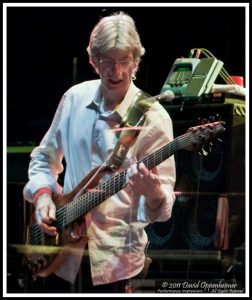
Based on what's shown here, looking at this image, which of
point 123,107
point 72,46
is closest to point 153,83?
point 123,107

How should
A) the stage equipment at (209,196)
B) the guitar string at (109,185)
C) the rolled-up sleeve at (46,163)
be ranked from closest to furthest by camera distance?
the guitar string at (109,185) → the stage equipment at (209,196) → the rolled-up sleeve at (46,163)

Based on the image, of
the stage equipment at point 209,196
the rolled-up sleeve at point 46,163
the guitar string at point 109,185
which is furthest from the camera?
the rolled-up sleeve at point 46,163

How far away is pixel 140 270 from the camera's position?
3.19 meters

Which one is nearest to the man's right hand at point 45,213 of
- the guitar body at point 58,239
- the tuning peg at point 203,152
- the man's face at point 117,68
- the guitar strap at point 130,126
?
the guitar body at point 58,239

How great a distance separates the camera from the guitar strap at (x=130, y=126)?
123 inches

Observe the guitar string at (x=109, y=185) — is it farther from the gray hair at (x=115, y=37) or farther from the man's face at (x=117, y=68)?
the gray hair at (x=115, y=37)

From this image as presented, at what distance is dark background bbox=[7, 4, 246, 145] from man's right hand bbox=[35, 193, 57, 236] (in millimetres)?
331

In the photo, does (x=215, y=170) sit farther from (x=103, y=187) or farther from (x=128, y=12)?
(x=128, y=12)

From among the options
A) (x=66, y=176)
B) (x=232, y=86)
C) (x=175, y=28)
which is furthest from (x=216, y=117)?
(x=66, y=176)

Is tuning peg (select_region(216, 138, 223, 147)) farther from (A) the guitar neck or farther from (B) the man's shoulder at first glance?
(B) the man's shoulder

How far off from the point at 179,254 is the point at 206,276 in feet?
0.58

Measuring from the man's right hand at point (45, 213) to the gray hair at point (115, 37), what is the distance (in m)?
0.67

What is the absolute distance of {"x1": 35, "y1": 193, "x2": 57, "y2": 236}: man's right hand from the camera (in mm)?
3176

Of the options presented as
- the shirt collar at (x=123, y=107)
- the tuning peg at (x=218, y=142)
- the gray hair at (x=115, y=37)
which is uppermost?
the gray hair at (x=115, y=37)
